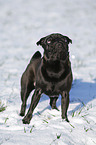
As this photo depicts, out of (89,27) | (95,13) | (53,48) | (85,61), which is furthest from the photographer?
(95,13)

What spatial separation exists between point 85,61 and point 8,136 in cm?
682

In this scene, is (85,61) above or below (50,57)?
below

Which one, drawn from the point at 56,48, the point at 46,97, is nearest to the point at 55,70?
the point at 56,48

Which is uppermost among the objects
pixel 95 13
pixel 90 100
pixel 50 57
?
pixel 95 13

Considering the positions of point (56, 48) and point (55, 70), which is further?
point (55, 70)

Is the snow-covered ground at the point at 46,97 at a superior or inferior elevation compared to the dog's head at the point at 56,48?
inferior

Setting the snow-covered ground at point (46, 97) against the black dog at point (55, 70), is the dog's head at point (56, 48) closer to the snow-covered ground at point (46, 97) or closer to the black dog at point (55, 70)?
the black dog at point (55, 70)

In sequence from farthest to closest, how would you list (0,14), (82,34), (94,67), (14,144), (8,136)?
(0,14), (82,34), (94,67), (8,136), (14,144)

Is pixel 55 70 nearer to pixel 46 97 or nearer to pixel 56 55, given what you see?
pixel 56 55

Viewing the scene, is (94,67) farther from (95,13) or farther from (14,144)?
(95,13)

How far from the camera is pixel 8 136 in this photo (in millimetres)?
2377

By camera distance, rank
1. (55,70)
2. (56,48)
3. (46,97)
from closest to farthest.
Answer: (56,48), (55,70), (46,97)

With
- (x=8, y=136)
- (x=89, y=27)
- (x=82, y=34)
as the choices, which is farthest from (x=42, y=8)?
(x=8, y=136)

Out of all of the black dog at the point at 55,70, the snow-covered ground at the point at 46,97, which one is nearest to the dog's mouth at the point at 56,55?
the black dog at the point at 55,70
